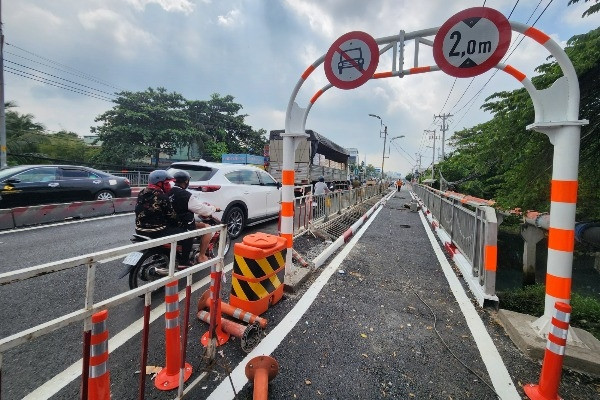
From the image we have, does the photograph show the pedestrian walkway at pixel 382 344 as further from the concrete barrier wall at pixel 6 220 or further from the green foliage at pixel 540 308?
the concrete barrier wall at pixel 6 220

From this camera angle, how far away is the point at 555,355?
7.04 feet

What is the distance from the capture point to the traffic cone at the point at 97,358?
1.56 m

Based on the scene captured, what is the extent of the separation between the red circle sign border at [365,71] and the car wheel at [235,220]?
144 inches

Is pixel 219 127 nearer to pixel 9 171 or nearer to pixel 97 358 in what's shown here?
pixel 9 171

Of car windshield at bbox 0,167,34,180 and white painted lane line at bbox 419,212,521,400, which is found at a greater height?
car windshield at bbox 0,167,34,180

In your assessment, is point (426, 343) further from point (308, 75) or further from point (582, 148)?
point (582, 148)

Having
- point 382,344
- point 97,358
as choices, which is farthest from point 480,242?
point 97,358

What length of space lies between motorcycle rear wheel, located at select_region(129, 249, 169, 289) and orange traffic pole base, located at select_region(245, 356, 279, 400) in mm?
2068

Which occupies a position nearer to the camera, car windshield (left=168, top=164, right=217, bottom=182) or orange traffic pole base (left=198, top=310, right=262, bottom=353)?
orange traffic pole base (left=198, top=310, right=262, bottom=353)

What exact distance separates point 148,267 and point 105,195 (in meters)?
7.90

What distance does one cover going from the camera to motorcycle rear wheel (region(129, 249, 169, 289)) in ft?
11.7

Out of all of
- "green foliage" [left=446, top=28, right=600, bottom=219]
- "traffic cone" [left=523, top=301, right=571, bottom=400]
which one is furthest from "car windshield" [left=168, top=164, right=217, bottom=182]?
"green foliage" [left=446, top=28, right=600, bottom=219]

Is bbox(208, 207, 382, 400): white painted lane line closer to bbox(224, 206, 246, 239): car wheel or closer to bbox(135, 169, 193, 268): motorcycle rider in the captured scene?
bbox(135, 169, 193, 268): motorcycle rider

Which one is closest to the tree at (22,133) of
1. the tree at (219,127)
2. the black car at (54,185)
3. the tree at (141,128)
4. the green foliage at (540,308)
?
the tree at (141,128)
